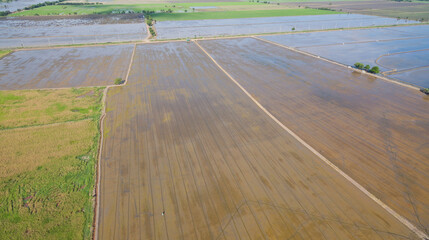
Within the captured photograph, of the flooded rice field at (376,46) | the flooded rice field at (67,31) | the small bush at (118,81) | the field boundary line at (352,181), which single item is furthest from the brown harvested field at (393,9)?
the small bush at (118,81)

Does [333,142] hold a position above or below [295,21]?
below

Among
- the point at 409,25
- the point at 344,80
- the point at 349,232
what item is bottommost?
the point at 349,232

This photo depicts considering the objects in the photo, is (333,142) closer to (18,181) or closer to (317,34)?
(18,181)

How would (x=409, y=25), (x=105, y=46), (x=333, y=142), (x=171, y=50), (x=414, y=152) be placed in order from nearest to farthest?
(x=414, y=152), (x=333, y=142), (x=171, y=50), (x=105, y=46), (x=409, y=25)

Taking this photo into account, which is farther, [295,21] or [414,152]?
[295,21]

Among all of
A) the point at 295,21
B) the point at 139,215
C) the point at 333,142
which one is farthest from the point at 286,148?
the point at 295,21

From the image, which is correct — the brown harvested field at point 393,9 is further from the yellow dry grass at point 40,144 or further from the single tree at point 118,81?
the yellow dry grass at point 40,144

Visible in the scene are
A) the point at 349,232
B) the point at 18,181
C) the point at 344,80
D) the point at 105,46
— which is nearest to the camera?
the point at 349,232

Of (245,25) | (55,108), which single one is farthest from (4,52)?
(245,25)

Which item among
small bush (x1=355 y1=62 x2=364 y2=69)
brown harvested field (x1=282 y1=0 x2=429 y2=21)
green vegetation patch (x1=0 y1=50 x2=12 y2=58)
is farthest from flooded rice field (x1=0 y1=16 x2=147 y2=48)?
brown harvested field (x1=282 y1=0 x2=429 y2=21)
